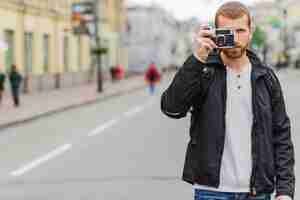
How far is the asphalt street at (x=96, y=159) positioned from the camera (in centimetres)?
1008

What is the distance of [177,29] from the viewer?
151750mm

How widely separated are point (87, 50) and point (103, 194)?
48.9m

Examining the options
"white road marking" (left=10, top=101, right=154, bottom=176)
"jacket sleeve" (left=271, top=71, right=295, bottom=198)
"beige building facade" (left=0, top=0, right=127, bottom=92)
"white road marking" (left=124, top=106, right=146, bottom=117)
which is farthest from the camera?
"beige building facade" (left=0, top=0, right=127, bottom=92)

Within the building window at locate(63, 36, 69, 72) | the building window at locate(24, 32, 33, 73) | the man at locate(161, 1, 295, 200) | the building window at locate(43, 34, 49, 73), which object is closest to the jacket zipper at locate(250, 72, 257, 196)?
the man at locate(161, 1, 295, 200)

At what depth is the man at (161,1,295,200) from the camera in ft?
12.6

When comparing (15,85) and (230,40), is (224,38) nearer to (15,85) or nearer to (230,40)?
(230,40)

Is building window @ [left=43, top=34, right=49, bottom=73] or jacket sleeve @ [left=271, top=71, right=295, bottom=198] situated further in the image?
Answer: building window @ [left=43, top=34, right=49, bottom=73]

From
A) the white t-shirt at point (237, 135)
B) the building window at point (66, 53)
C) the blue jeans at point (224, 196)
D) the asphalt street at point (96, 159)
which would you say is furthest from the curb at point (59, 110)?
the white t-shirt at point (237, 135)

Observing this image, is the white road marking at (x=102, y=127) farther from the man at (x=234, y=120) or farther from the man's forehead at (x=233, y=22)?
the man's forehead at (x=233, y=22)

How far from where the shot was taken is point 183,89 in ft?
12.5

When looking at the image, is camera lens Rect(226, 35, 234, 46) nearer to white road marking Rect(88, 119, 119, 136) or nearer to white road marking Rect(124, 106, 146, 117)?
white road marking Rect(88, 119, 119, 136)

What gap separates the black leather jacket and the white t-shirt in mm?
24

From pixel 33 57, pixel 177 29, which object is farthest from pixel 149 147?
pixel 177 29

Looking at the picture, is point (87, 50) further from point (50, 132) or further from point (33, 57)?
point (50, 132)
